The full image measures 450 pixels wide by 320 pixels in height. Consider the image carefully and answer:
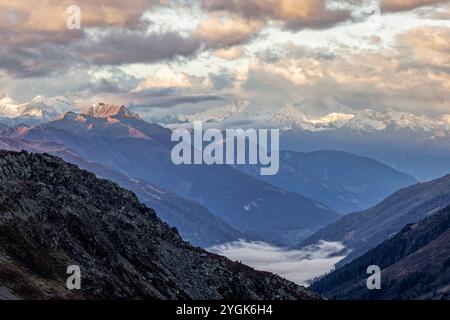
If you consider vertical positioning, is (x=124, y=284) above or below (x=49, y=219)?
below

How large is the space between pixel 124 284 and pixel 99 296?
23.5 meters

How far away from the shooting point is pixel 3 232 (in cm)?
16775
